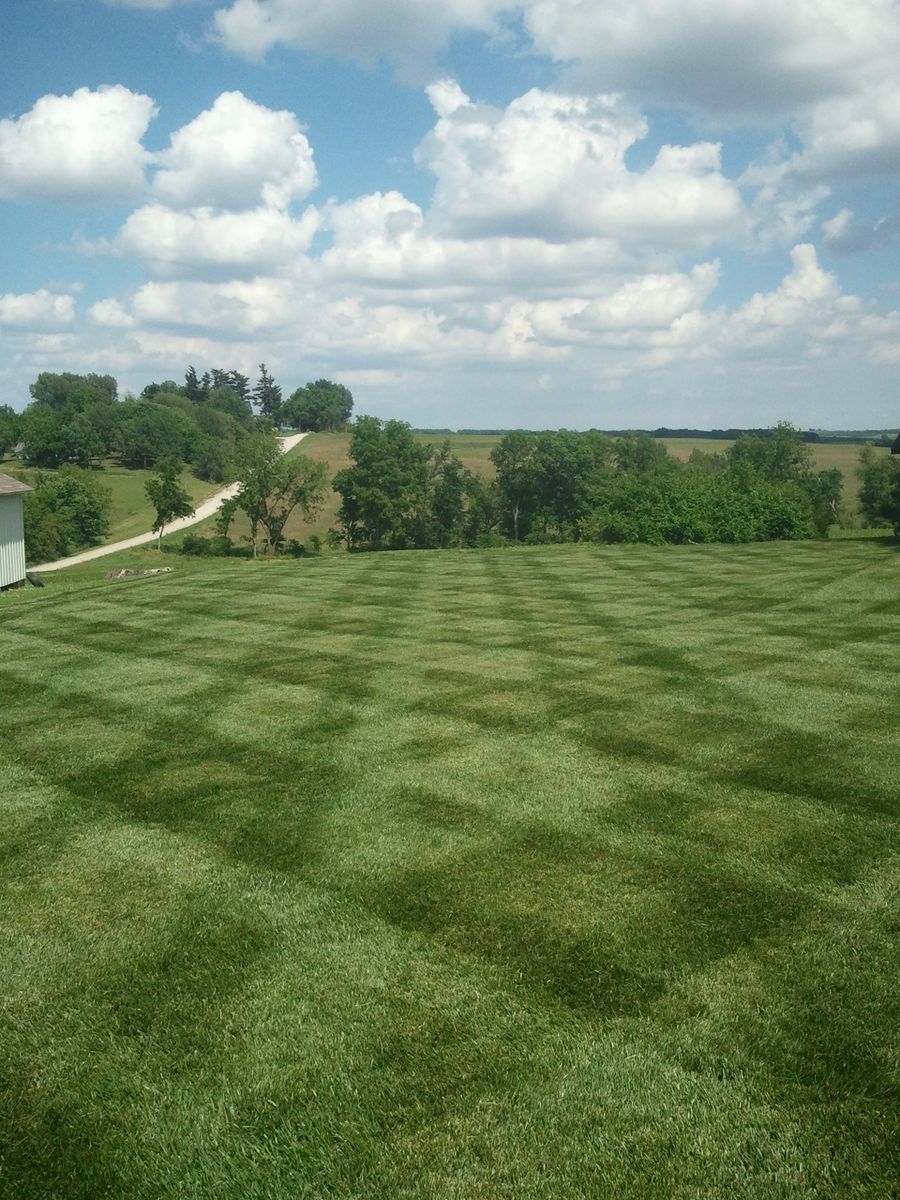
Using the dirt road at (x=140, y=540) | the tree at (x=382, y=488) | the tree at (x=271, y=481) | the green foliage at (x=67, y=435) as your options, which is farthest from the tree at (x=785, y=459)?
the green foliage at (x=67, y=435)

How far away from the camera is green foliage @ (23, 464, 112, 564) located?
8238 centimetres

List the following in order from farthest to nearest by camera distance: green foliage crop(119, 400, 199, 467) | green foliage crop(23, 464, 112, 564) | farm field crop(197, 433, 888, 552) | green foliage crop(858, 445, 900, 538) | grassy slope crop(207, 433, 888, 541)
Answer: green foliage crop(119, 400, 199, 467) < grassy slope crop(207, 433, 888, 541) < farm field crop(197, 433, 888, 552) < green foliage crop(23, 464, 112, 564) < green foliage crop(858, 445, 900, 538)

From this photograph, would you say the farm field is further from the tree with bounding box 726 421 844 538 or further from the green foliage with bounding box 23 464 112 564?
the green foliage with bounding box 23 464 112 564

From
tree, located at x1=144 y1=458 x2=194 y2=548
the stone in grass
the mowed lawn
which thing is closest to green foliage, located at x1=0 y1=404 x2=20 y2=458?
tree, located at x1=144 y1=458 x2=194 y2=548

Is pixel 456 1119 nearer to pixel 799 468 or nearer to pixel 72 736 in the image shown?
pixel 72 736

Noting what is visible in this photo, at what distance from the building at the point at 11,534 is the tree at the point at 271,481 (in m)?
41.6

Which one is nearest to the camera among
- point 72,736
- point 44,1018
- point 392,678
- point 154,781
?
point 44,1018

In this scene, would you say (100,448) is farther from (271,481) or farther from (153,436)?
(271,481)

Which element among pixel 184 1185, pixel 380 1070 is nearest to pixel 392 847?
pixel 380 1070

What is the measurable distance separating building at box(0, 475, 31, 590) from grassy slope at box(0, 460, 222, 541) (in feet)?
201

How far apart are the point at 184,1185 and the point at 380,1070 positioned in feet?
3.77

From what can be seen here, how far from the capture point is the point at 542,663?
14930 mm

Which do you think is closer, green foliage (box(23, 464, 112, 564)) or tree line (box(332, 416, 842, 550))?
tree line (box(332, 416, 842, 550))

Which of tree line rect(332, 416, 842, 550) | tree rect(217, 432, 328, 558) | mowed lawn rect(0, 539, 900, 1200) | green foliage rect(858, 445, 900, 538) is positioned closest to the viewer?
mowed lawn rect(0, 539, 900, 1200)
